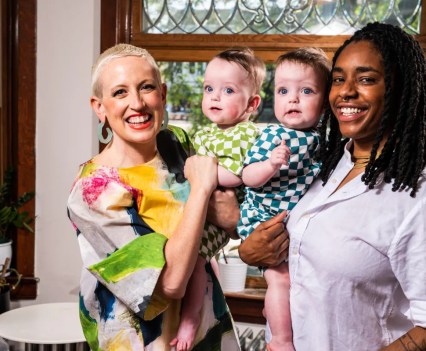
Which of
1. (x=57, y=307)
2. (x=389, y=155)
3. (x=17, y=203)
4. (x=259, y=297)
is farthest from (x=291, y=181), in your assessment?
(x=17, y=203)

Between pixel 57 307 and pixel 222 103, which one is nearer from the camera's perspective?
pixel 222 103

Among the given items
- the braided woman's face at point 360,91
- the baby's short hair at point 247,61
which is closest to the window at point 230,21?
the baby's short hair at point 247,61

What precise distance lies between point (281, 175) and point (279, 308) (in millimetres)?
353

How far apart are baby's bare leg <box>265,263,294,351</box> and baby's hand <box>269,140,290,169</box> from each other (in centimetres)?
30

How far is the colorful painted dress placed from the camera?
1455 millimetres

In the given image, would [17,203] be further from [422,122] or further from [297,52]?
[422,122]

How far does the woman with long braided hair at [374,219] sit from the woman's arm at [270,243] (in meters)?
0.09

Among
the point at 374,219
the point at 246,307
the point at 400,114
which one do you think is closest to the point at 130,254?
the point at 374,219

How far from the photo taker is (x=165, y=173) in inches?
64.3

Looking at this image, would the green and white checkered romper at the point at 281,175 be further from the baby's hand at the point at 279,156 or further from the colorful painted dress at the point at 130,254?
the colorful painted dress at the point at 130,254

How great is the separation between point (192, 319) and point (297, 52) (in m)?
0.78

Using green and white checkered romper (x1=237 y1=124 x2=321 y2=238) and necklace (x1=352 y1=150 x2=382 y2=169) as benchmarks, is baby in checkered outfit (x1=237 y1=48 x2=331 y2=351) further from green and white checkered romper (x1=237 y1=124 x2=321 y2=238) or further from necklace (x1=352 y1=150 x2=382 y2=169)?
necklace (x1=352 y1=150 x2=382 y2=169)

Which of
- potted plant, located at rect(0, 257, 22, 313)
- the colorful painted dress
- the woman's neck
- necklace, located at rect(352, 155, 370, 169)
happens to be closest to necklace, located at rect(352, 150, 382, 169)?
necklace, located at rect(352, 155, 370, 169)

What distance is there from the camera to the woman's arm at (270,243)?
1.50 m
